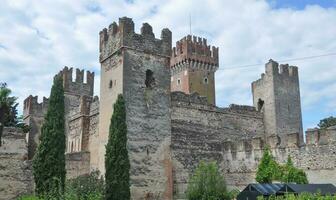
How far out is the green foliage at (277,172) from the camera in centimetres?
2235

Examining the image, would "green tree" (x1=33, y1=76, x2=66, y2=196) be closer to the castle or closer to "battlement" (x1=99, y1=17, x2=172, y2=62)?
the castle

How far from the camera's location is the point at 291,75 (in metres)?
32.8

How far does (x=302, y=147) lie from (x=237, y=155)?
445 cm

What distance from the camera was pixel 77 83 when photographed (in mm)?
36125

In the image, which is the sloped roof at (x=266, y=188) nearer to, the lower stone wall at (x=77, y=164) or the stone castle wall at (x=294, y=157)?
the stone castle wall at (x=294, y=157)

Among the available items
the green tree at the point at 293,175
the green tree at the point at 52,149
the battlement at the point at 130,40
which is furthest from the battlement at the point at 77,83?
the green tree at the point at 293,175

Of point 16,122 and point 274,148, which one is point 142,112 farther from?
point 16,122

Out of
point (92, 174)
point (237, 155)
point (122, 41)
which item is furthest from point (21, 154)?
point (237, 155)

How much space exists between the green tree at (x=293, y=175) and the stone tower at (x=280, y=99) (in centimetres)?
812

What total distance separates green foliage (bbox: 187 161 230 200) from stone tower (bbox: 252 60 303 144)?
368 inches

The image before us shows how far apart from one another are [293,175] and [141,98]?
347 inches

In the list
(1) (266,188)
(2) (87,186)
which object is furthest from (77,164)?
(1) (266,188)

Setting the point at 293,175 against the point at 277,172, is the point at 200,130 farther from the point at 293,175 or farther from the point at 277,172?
the point at 293,175

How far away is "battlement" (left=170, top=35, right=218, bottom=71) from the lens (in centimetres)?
4119
